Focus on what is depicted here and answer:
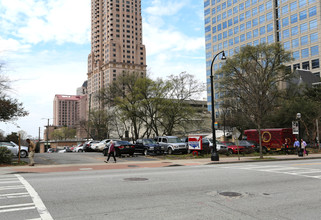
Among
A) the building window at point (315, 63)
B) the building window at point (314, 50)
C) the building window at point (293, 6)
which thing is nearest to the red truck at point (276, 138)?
the building window at point (315, 63)

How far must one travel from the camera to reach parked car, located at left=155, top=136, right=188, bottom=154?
89.1 ft

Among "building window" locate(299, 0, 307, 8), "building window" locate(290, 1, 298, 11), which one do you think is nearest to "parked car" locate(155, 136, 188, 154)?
"building window" locate(299, 0, 307, 8)

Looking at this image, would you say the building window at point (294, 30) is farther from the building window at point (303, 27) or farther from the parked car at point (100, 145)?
the parked car at point (100, 145)

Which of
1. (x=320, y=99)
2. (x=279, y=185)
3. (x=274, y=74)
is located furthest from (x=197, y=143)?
(x=320, y=99)

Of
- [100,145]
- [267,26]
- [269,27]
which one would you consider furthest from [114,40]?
[100,145]

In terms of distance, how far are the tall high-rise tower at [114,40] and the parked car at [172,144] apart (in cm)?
12798

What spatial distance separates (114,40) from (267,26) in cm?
9795

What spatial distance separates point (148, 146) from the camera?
90.1 ft

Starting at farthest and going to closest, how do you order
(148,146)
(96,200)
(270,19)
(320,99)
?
(270,19) → (320,99) → (148,146) → (96,200)

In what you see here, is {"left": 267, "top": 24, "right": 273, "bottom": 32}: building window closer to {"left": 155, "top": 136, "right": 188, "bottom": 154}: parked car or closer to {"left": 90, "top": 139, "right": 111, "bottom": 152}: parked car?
{"left": 90, "top": 139, "right": 111, "bottom": 152}: parked car

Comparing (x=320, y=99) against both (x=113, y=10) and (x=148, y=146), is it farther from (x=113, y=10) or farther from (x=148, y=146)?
(x=113, y=10)

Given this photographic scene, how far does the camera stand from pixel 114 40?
162750 millimetres

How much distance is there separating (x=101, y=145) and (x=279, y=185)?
29.2 m

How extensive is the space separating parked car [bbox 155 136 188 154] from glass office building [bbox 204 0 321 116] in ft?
122
